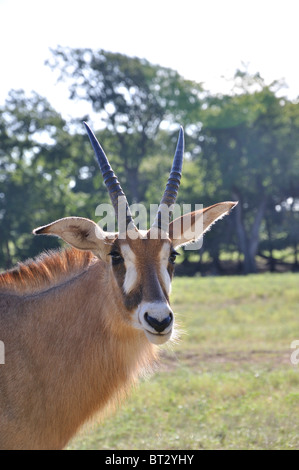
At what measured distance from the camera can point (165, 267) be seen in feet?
16.1

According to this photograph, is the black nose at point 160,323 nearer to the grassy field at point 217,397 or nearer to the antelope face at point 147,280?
the antelope face at point 147,280

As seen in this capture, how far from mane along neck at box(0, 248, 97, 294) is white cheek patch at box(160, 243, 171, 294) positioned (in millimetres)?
913

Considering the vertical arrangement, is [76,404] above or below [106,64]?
below

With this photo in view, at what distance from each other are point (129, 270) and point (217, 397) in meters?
4.99

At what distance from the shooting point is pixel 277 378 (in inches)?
397

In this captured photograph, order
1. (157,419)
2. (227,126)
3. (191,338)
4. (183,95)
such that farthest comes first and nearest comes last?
(183,95), (227,126), (191,338), (157,419)

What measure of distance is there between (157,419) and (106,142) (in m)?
38.2

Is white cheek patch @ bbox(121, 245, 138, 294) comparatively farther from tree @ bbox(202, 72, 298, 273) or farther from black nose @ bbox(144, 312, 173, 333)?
tree @ bbox(202, 72, 298, 273)

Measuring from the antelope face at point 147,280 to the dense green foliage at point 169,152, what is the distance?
3079 cm

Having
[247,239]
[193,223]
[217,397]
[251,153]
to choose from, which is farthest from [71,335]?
[247,239]

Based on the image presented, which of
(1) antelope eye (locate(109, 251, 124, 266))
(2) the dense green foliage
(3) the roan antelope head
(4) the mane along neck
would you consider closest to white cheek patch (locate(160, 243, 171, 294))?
(3) the roan antelope head

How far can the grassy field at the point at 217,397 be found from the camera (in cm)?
728

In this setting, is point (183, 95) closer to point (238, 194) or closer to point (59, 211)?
point (238, 194)
